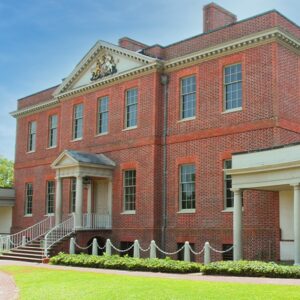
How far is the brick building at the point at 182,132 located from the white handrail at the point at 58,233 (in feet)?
2.12

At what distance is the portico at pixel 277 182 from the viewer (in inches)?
739

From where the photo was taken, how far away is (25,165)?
37.2 m

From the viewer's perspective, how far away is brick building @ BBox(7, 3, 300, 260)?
22.4 meters

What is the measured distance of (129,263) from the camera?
20.5 m

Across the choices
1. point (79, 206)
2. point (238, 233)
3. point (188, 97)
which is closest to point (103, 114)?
point (79, 206)

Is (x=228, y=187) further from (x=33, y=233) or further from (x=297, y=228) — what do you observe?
(x=33, y=233)

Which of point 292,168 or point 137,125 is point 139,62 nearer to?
point 137,125

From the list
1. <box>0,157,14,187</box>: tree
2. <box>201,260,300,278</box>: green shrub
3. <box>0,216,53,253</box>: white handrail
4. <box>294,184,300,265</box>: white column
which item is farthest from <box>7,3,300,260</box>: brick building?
<box>0,157,14,187</box>: tree

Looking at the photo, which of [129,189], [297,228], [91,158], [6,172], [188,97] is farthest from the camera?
[6,172]

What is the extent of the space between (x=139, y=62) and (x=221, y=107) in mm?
5989

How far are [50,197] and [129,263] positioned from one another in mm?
15094

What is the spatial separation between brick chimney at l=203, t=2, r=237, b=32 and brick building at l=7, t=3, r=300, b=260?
0.05 meters

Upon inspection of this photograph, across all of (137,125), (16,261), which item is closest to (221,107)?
(137,125)

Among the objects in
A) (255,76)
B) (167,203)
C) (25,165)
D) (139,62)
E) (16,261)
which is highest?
(139,62)
